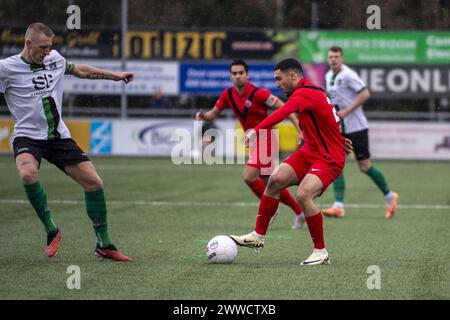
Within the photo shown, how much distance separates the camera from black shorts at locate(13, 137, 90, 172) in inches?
352

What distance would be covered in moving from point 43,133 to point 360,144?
5807 mm

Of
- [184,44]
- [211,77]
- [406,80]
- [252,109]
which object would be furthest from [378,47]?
[252,109]

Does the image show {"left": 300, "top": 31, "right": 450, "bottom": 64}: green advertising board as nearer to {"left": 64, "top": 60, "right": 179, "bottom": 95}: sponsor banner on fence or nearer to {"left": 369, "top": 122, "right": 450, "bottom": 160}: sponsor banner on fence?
{"left": 369, "top": 122, "right": 450, "bottom": 160}: sponsor banner on fence

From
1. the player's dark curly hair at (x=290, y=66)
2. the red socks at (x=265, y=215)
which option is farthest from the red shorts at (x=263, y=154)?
the player's dark curly hair at (x=290, y=66)

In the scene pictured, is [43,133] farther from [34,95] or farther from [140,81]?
[140,81]

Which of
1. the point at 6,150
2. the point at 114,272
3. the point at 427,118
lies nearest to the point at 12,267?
the point at 114,272

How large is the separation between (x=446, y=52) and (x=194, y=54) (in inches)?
309

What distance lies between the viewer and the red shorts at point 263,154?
39.0 feet

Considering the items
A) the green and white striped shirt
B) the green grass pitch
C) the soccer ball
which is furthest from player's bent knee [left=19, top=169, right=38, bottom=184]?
the soccer ball

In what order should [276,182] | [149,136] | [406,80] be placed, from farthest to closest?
[406,80]
[149,136]
[276,182]

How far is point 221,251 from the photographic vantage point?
860 cm

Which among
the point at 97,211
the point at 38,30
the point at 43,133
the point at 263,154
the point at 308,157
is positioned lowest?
the point at 97,211

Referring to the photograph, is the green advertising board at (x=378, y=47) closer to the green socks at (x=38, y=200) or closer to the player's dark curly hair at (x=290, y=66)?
the player's dark curly hair at (x=290, y=66)
